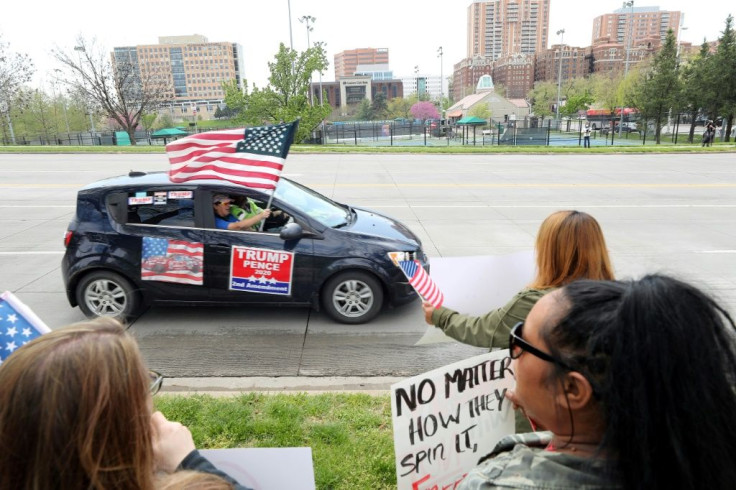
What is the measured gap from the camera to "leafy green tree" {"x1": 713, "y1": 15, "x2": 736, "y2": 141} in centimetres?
3625

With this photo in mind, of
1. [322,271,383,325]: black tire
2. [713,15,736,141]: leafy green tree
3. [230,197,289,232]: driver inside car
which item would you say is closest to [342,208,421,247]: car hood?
[322,271,383,325]: black tire

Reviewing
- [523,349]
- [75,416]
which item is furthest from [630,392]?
[75,416]

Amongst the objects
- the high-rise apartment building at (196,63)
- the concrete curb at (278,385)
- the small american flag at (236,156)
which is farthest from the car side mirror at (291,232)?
the high-rise apartment building at (196,63)

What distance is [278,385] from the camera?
4.42 metres

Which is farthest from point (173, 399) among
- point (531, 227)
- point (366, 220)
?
point (531, 227)

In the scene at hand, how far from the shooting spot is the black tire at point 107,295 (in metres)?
5.63

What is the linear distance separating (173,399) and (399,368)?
1.99m

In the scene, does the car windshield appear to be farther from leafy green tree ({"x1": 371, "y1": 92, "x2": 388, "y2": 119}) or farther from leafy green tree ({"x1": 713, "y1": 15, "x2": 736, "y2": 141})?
leafy green tree ({"x1": 371, "y1": 92, "x2": 388, "y2": 119})

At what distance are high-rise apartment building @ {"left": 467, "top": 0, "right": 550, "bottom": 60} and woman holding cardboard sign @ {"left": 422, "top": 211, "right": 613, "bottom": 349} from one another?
598 ft

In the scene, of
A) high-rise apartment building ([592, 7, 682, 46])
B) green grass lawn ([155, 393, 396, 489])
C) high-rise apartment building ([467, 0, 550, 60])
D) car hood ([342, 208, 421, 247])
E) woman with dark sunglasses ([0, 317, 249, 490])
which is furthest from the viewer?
high-rise apartment building ([467, 0, 550, 60])

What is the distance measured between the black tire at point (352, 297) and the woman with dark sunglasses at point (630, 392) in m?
4.35

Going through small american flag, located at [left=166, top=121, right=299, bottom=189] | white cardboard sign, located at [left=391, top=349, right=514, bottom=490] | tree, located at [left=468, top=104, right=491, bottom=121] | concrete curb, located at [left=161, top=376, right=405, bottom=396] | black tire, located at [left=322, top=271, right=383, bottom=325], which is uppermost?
tree, located at [left=468, top=104, right=491, bottom=121]

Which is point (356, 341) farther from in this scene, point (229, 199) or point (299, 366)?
point (229, 199)

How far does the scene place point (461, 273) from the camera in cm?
319
